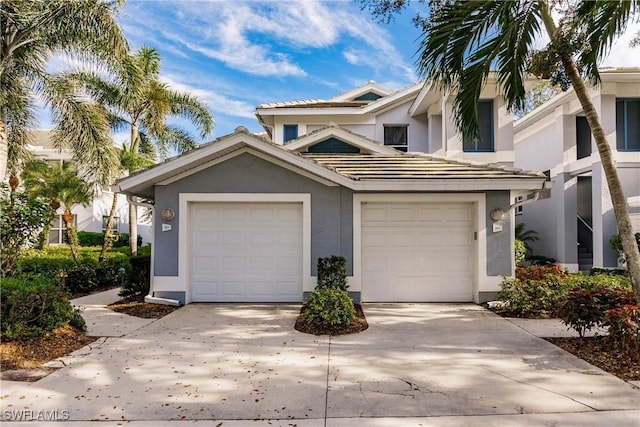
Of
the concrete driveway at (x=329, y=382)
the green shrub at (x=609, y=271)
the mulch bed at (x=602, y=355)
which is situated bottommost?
the concrete driveway at (x=329, y=382)

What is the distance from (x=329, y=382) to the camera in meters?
4.61

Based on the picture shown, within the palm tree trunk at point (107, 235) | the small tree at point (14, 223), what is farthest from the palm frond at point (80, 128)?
the small tree at point (14, 223)

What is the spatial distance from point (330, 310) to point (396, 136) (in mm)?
11602

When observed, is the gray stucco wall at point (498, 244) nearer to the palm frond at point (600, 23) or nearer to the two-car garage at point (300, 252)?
the two-car garage at point (300, 252)

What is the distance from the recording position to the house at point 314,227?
349 inches

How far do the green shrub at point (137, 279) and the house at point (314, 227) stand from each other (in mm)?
1224

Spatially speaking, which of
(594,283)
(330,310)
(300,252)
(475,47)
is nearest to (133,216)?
(300,252)

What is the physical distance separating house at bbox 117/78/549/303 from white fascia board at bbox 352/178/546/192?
0.03 meters

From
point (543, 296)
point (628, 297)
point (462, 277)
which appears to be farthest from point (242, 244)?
point (628, 297)

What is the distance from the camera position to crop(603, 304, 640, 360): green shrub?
5.11 m

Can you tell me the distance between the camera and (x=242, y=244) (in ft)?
29.9

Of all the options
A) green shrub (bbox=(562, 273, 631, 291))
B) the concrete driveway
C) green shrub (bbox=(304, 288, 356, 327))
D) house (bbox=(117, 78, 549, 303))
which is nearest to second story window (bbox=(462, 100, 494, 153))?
house (bbox=(117, 78, 549, 303))

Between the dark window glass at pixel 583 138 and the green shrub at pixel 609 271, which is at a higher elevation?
the dark window glass at pixel 583 138

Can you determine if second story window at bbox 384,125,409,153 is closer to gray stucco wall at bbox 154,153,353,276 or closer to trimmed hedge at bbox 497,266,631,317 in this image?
gray stucco wall at bbox 154,153,353,276
